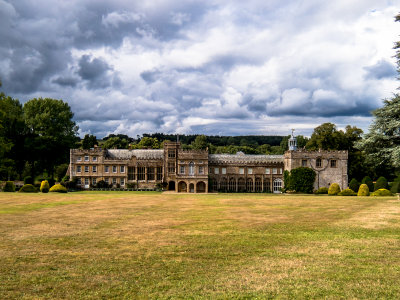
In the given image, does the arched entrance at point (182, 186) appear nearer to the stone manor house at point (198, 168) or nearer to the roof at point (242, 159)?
the stone manor house at point (198, 168)

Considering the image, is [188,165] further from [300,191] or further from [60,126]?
[60,126]

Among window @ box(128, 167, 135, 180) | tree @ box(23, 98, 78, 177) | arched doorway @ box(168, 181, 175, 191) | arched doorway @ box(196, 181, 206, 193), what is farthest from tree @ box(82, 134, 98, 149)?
arched doorway @ box(196, 181, 206, 193)

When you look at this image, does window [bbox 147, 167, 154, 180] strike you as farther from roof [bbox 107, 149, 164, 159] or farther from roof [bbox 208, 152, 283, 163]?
roof [bbox 208, 152, 283, 163]

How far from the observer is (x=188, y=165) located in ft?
190

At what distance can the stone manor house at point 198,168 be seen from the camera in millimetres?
57156

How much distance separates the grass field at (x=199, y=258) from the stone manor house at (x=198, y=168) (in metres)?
38.2

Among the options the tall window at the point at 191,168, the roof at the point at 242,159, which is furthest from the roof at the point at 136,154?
the roof at the point at 242,159

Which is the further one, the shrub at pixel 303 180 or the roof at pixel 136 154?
the roof at pixel 136 154

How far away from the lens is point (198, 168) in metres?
57.9

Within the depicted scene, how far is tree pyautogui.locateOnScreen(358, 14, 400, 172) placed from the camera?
91.6 ft

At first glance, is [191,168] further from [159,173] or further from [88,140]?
[88,140]

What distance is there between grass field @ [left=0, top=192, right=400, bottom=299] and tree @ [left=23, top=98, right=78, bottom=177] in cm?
4630

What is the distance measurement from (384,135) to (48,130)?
5350 cm

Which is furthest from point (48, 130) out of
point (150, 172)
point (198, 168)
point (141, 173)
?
point (198, 168)
